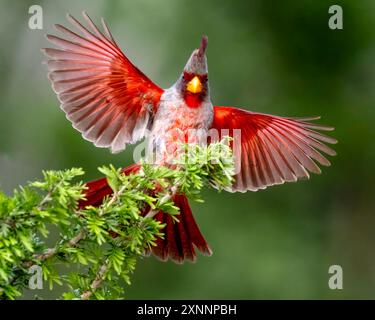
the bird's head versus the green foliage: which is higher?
the bird's head

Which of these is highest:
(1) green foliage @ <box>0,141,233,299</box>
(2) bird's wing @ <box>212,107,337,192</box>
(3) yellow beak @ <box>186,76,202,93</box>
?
(3) yellow beak @ <box>186,76,202,93</box>

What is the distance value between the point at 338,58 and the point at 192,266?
218 cm

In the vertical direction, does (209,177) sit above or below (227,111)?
below

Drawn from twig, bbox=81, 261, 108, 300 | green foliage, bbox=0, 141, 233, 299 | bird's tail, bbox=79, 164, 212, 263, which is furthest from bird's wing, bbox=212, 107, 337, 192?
twig, bbox=81, 261, 108, 300

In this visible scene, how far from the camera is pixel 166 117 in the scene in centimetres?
430

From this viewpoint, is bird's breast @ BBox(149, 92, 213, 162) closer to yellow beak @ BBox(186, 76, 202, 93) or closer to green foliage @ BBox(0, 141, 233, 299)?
yellow beak @ BBox(186, 76, 202, 93)

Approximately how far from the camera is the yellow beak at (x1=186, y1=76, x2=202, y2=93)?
4262mm

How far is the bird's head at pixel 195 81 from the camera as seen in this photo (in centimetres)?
423

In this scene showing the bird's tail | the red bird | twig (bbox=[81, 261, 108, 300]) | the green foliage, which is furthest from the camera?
the red bird

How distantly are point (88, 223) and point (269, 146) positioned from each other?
207 cm

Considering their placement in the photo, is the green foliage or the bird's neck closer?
the green foliage

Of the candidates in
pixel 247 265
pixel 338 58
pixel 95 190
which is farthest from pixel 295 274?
pixel 95 190

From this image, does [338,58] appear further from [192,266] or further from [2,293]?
[2,293]

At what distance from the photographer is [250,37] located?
6730 mm
